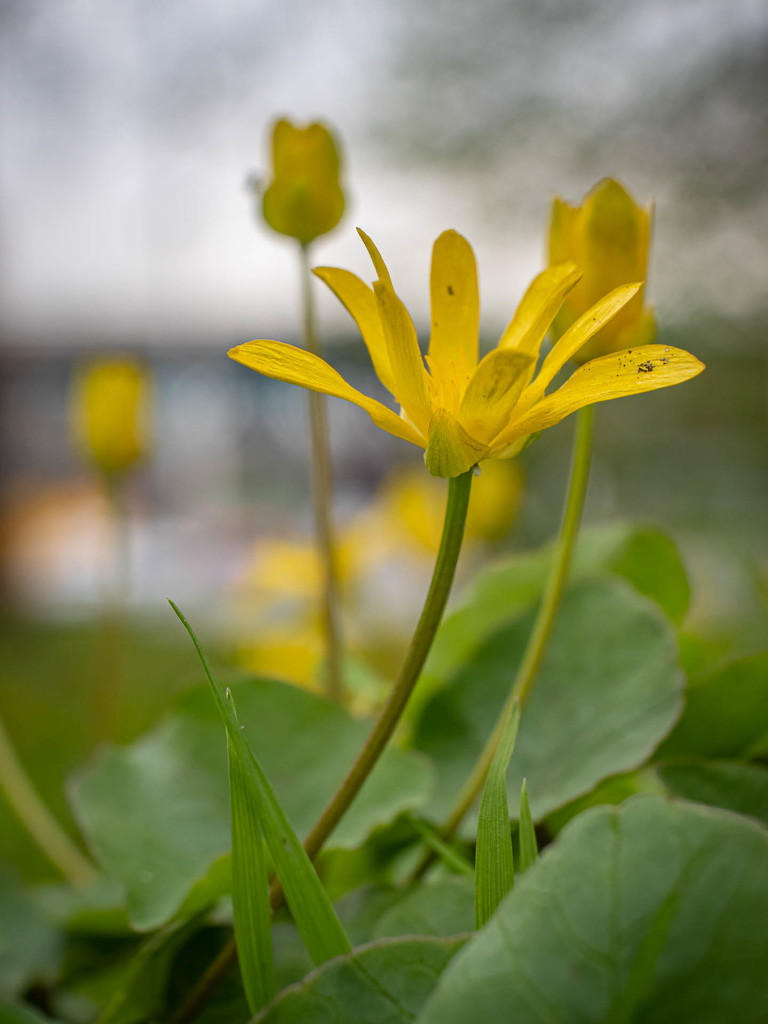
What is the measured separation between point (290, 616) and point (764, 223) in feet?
2.09

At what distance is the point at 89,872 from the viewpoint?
0.30m

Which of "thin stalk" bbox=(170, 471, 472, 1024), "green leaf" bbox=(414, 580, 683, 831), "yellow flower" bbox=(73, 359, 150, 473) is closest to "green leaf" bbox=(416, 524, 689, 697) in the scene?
"green leaf" bbox=(414, 580, 683, 831)

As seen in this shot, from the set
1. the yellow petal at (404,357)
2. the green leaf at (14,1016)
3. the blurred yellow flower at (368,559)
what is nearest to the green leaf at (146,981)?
the green leaf at (14,1016)

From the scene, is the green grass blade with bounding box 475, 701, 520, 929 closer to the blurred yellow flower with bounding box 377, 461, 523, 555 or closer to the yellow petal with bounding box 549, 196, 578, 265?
the yellow petal with bounding box 549, 196, 578, 265

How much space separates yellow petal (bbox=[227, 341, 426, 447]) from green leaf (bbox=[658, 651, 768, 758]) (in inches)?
4.5

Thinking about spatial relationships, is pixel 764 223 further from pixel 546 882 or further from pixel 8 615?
pixel 8 615

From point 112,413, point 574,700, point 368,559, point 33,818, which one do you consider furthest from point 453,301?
point 368,559

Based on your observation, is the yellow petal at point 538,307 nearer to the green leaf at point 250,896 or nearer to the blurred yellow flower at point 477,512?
the green leaf at point 250,896

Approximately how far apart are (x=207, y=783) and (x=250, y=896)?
0.11 metres

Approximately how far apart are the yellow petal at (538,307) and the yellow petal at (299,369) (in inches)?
1.1

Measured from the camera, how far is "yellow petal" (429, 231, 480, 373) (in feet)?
0.50

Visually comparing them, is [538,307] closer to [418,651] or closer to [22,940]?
[418,651]

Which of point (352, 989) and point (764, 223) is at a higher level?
point (764, 223)

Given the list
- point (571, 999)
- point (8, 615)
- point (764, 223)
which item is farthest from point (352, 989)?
point (8, 615)
